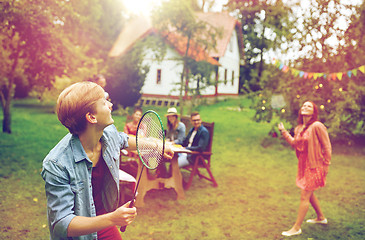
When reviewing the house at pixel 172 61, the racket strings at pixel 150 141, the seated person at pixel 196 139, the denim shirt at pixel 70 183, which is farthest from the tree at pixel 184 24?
the denim shirt at pixel 70 183

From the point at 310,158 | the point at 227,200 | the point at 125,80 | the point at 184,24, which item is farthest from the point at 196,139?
the point at 125,80

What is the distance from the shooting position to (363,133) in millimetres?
12445

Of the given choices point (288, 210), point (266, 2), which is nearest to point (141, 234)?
point (288, 210)

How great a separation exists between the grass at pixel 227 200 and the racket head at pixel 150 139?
2.73 meters

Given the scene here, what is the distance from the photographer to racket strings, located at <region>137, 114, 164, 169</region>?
213cm

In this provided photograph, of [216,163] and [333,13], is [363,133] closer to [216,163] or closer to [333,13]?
[333,13]

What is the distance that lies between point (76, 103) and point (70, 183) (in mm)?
479

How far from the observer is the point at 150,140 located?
89.4 inches

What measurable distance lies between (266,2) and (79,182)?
38.7 feet

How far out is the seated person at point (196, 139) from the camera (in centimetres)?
668

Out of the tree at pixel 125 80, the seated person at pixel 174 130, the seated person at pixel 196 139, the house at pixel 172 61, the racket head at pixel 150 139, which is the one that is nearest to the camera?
the racket head at pixel 150 139

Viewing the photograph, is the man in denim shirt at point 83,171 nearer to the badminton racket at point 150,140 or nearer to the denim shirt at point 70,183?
the denim shirt at point 70,183

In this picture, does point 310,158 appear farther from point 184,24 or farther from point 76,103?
point 184,24

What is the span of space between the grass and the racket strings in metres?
2.73
